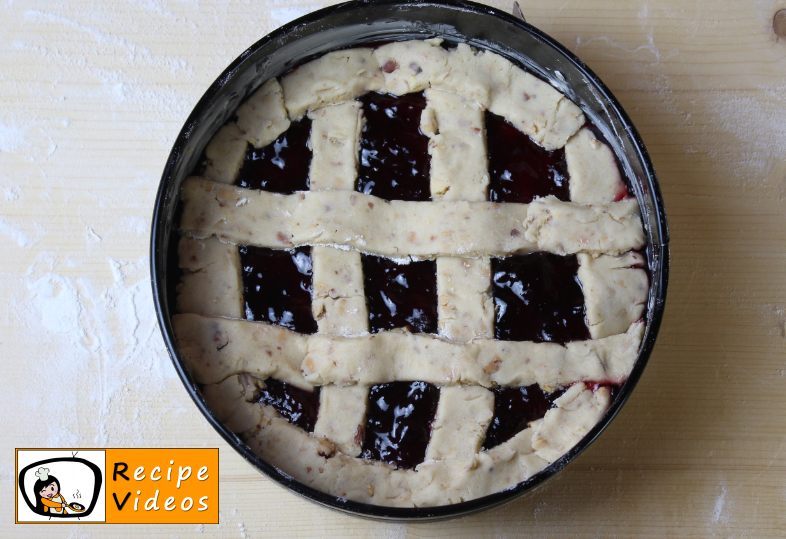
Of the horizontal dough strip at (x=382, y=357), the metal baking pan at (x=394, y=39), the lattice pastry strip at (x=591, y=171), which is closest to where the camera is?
the metal baking pan at (x=394, y=39)

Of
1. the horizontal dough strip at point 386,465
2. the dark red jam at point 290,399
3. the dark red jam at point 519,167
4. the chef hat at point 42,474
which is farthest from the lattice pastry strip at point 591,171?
the chef hat at point 42,474

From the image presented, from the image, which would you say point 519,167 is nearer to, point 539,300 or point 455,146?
point 455,146

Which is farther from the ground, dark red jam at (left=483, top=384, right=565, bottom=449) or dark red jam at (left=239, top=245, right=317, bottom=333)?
dark red jam at (left=239, top=245, right=317, bottom=333)

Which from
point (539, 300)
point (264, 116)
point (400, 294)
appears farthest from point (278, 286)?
point (539, 300)

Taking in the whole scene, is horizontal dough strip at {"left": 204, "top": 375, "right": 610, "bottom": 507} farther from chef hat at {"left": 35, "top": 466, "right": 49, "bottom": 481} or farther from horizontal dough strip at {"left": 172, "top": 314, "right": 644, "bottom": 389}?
chef hat at {"left": 35, "top": 466, "right": 49, "bottom": 481}

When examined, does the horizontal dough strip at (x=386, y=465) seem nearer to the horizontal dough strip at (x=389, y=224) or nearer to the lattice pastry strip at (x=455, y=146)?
the horizontal dough strip at (x=389, y=224)

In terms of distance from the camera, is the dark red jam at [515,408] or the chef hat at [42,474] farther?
the chef hat at [42,474]

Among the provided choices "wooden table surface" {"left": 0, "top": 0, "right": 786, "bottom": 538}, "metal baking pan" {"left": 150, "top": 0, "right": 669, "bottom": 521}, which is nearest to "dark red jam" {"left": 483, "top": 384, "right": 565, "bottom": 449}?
"metal baking pan" {"left": 150, "top": 0, "right": 669, "bottom": 521}
